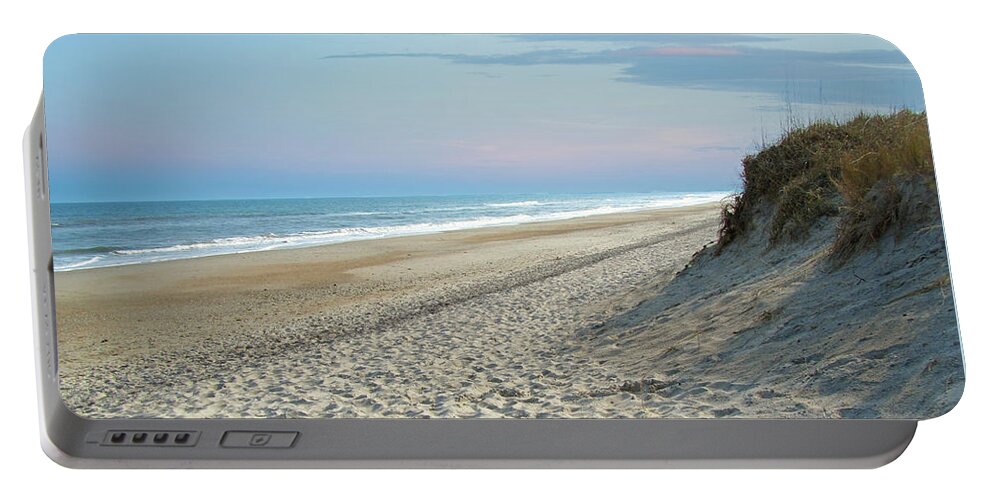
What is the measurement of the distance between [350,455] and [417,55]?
1.85 metres

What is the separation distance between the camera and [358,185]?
4.23 m

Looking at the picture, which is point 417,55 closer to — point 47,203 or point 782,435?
point 47,203

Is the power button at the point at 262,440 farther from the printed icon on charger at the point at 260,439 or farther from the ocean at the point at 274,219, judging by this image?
the ocean at the point at 274,219

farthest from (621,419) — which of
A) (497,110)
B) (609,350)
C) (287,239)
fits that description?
(287,239)

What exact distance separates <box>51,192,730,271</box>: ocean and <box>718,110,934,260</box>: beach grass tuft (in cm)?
47

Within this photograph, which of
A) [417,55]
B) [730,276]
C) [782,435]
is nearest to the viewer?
[782,435]

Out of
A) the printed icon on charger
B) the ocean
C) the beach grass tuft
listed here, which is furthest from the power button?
the beach grass tuft

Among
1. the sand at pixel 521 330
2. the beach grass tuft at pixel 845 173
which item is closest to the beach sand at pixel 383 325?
the sand at pixel 521 330

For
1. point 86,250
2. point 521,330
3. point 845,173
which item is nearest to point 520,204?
point 521,330

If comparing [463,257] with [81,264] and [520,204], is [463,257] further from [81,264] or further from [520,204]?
[81,264]

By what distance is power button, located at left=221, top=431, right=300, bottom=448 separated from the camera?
157 inches

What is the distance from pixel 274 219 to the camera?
4.27 metres

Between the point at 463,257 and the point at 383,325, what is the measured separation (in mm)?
549

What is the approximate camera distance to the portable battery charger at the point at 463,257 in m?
3.88
